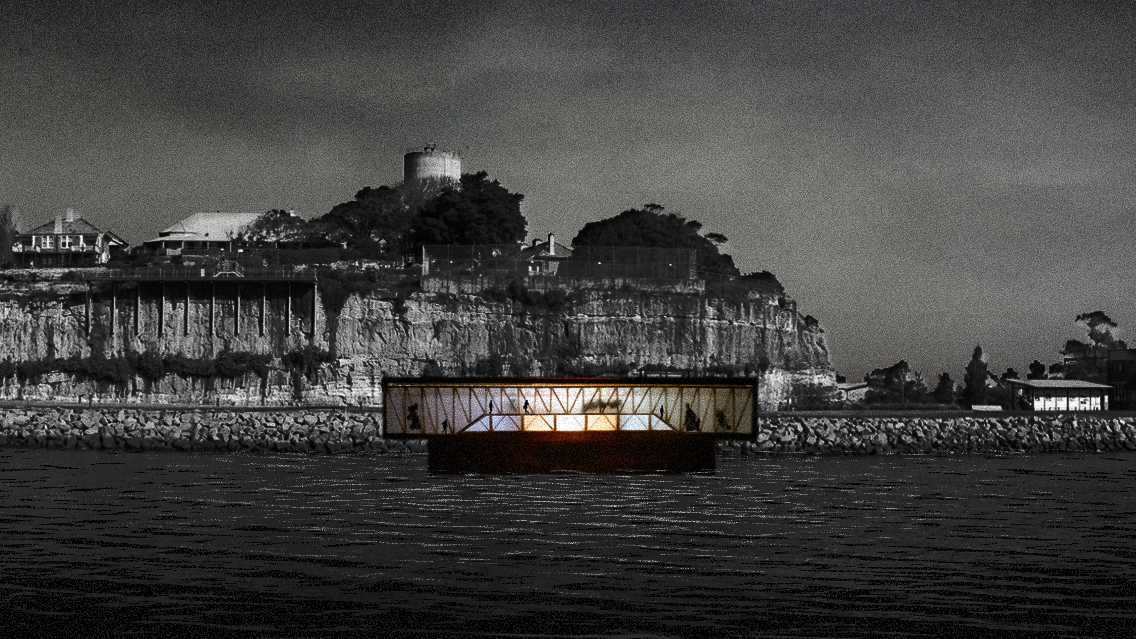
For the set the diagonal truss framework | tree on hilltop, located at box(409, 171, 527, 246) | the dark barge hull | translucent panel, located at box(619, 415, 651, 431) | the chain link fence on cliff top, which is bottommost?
the dark barge hull

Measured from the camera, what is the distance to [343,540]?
27.6m

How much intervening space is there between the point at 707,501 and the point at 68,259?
3809 inches

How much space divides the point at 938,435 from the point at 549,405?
2682 centimetres

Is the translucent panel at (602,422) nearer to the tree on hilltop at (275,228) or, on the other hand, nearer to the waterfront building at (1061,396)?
the waterfront building at (1061,396)

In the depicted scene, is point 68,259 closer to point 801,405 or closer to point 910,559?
point 801,405

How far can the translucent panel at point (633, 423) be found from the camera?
48375 millimetres

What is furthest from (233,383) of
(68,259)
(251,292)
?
(68,259)

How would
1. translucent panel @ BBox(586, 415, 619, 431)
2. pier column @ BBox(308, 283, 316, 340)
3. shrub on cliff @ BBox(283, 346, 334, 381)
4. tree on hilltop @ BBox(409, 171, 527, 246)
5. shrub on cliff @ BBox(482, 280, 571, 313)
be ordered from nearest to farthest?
translucent panel @ BBox(586, 415, 619, 431) → shrub on cliff @ BBox(283, 346, 334, 381) → pier column @ BBox(308, 283, 316, 340) → shrub on cliff @ BBox(482, 280, 571, 313) → tree on hilltop @ BBox(409, 171, 527, 246)

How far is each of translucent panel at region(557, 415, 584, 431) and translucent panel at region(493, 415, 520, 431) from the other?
58.6 inches

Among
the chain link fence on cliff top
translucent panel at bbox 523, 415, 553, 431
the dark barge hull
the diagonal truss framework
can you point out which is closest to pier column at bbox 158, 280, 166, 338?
the chain link fence on cliff top

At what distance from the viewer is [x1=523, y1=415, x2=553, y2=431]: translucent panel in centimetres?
4819

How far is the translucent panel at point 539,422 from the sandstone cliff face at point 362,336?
4531 centimetres

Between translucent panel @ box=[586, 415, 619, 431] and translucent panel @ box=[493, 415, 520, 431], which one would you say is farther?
translucent panel @ box=[586, 415, 619, 431]

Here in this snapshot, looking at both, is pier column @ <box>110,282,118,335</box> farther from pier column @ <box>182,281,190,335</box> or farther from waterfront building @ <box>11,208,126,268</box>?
waterfront building @ <box>11,208,126,268</box>
